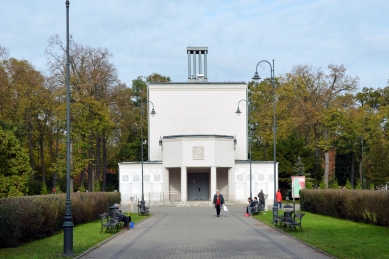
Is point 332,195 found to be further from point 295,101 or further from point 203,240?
point 295,101

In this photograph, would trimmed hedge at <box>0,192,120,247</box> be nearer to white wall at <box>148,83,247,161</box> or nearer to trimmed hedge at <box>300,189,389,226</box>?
trimmed hedge at <box>300,189,389,226</box>

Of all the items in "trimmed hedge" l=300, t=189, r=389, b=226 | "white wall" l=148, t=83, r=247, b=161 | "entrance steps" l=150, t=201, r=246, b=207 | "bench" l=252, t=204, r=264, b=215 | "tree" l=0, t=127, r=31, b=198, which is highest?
"white wall" l=148, t=83, r=247, b=161

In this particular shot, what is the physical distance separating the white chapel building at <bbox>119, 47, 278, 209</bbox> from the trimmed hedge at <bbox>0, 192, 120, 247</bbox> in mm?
29553

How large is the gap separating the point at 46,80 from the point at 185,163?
53.8ft

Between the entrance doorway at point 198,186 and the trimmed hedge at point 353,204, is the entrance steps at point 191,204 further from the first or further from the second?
the trimmed hedge at point 353,204

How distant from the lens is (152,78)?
8862cm

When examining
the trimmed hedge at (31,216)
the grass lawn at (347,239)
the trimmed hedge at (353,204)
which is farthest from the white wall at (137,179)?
the grass lawn at (347,239)

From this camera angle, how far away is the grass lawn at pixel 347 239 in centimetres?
1609

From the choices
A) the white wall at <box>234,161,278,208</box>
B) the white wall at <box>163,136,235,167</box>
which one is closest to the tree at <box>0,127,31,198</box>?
the white wall at <box>163,136,235,167</box>

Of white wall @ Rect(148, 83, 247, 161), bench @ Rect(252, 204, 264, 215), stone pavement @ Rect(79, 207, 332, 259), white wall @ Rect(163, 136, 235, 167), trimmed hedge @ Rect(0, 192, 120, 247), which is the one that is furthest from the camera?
white wall @ Rect(148, 83, 247, 161)

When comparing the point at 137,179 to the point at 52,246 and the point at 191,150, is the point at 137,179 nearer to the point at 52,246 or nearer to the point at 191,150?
the point at 191,150

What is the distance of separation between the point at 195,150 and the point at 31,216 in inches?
1530

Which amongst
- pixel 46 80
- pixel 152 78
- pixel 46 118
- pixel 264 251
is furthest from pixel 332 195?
pixel 152 78

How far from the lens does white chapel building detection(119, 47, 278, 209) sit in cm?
5872
